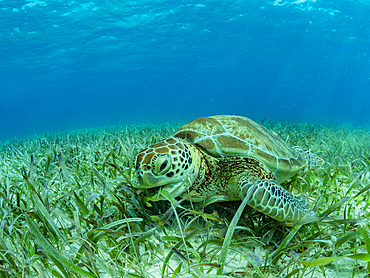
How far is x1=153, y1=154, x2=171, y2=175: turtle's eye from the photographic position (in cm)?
144

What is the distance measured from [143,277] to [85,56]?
3515 centimetres

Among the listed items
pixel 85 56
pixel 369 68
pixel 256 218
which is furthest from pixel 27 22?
pixel 369 68

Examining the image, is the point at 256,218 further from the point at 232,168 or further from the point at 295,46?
the point at 295,46

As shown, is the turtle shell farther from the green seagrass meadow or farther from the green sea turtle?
the green seagrass meadow

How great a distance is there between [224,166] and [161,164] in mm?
505

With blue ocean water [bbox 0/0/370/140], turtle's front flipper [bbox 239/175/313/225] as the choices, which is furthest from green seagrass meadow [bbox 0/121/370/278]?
blue ocean water [bbox 0/0/370/140]

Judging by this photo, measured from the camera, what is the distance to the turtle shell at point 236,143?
Result: 1.75m

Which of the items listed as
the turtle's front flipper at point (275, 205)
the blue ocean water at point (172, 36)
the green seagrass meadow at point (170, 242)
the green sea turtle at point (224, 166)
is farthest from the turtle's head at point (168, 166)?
the blue ocean water at point (172, 36)

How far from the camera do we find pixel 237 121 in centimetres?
206

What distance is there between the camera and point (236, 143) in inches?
69.8

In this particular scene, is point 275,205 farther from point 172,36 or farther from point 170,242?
point 172,36

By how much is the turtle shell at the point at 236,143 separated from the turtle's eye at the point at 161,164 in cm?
41

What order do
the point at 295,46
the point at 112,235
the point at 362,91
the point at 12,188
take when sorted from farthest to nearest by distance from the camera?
the point at 362,91 < the point at 295,46 < the point at 12,188 < the point at 112,235

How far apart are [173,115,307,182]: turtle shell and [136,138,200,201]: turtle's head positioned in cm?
19
